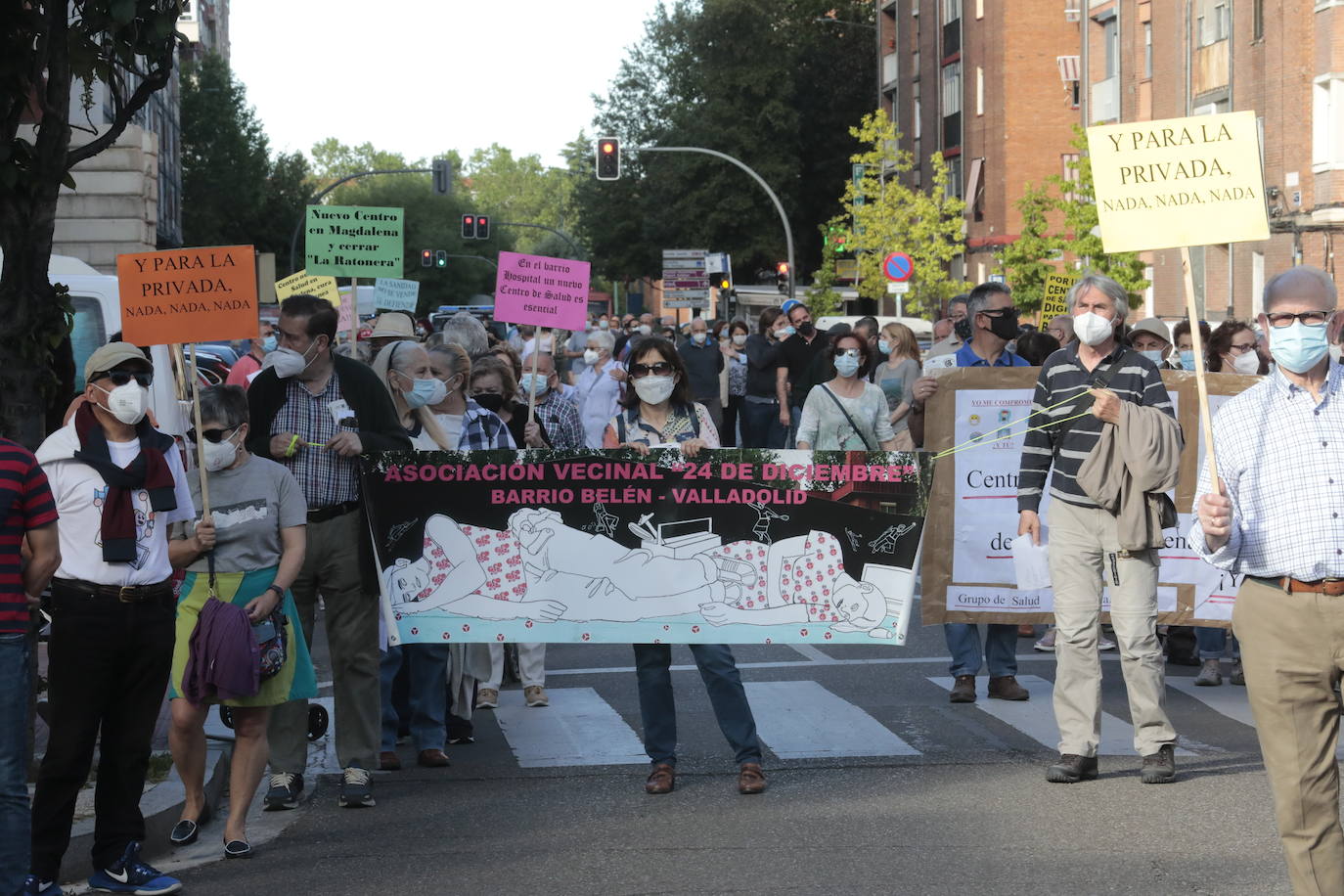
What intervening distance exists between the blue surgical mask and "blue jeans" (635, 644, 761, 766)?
316cm

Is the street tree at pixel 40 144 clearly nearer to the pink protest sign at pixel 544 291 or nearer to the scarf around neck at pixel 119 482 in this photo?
the scarf around neck at pixel 119 482

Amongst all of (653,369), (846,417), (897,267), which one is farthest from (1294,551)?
(897,267)

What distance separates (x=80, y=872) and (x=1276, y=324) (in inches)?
174

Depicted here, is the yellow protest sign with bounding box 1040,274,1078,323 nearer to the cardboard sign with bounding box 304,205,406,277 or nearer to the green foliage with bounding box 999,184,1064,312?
the cardboard sign with bounding box 304,205,406,277

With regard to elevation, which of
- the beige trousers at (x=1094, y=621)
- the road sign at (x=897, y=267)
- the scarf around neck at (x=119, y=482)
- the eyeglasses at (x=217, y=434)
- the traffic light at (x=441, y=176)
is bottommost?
the beige trousers at (x=1094, y=621)

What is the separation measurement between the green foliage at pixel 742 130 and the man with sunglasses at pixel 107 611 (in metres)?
62.1

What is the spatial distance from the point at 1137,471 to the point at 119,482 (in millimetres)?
4122

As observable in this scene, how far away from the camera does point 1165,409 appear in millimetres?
7922

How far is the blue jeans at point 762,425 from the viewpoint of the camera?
70.7ft

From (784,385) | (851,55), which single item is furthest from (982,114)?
(784,385)

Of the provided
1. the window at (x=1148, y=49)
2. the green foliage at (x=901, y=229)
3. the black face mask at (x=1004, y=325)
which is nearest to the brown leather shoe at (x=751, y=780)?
the black face mask at (x=1004, y=325)

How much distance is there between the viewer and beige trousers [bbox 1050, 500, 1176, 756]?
7.91 meters

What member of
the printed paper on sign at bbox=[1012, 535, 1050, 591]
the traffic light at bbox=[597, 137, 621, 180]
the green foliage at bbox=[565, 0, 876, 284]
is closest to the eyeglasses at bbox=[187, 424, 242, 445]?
the printed paper on sign at bbox=[1012, 535, 1050, 591]

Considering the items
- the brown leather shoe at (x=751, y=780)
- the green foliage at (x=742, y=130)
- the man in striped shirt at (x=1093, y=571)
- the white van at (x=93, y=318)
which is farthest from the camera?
the green foliage at (x=742, y=130)
